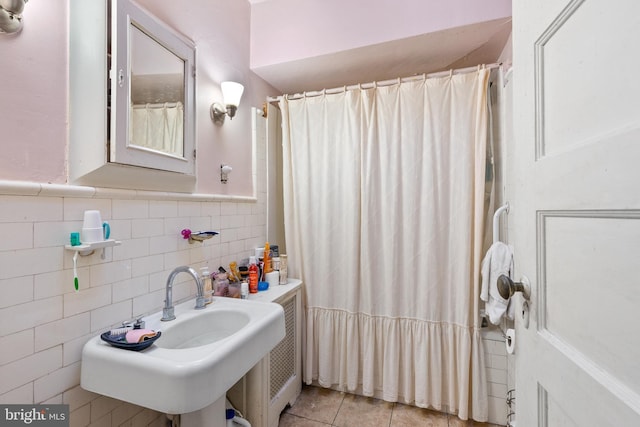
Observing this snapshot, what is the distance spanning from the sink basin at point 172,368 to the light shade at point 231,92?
1.16m

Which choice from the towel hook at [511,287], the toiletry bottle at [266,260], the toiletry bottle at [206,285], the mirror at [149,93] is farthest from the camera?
the toiletry bottle at [266,260]

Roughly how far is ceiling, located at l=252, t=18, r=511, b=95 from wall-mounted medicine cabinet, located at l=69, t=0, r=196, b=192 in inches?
30.7

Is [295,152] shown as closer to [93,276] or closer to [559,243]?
[93,276]

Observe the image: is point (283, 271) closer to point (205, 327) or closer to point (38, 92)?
point (205, 327)

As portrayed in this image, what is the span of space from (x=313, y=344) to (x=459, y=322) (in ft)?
3.12

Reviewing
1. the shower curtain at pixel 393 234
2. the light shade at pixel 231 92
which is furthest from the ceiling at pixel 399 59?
the light shade at pixel 231 92

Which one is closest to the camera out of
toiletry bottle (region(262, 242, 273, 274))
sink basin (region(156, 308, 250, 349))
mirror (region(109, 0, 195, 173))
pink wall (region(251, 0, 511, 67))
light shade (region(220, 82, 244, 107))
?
mirror (region(109, 0, 195, 173))

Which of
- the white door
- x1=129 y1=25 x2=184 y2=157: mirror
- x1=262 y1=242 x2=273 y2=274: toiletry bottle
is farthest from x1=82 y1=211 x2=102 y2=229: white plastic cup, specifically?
the white door

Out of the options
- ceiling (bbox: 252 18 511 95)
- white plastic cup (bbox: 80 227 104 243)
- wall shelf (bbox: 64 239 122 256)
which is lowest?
wall shelf (bbox: 64 239 122 256)

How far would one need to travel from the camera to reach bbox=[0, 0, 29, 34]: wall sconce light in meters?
0.77

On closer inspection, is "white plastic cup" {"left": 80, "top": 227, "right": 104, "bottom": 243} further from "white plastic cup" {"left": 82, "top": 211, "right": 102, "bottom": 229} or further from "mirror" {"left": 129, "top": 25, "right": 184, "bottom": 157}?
"mirror" {"left": 129, "top": 25, "right": 184, "bottom": 157}

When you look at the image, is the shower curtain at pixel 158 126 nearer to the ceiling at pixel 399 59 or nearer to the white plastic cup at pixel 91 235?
the white plastic cup at pixel 91 235

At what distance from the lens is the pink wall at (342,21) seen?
1467 millimetres

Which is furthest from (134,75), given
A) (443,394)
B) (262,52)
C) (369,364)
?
(443,394)
